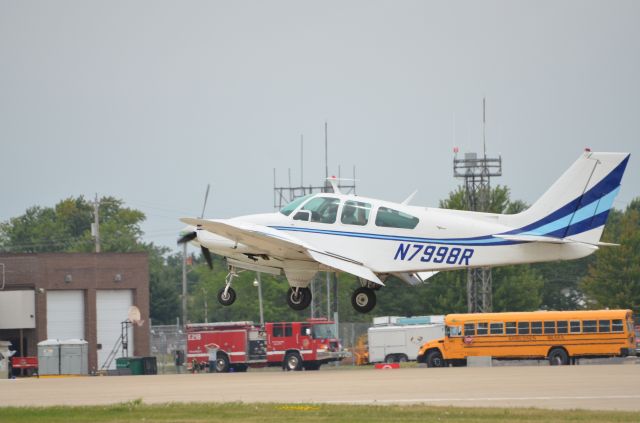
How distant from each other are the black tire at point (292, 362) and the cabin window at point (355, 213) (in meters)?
29.5

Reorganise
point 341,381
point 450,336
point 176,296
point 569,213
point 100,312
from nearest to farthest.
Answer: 1. point 569,213
2. point 341,381
3. point 450,336
4. point 100,312
5. point 176,296

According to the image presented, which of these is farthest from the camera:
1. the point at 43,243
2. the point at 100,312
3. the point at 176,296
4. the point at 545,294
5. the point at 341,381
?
the point at 43,243

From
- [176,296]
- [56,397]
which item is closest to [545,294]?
[176,296]

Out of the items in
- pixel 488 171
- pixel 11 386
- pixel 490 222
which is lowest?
pixel 11 386

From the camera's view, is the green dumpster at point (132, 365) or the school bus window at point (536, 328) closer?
the school bus window at point (536, 328)

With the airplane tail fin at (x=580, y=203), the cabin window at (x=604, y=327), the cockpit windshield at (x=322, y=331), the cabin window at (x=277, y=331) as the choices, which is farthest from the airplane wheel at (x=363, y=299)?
the cabin window at (x=277, y=331)

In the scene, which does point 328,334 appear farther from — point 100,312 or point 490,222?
point 490,222

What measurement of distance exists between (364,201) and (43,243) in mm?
129360

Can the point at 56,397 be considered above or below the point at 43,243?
below

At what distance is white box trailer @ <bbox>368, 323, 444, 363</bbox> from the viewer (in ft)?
235

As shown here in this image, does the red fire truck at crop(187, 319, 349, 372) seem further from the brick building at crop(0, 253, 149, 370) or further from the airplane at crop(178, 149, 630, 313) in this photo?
the airplane at crop(178, 149, 630, 313)

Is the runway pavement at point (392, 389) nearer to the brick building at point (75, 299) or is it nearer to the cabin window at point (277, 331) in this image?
the cabin window at point (277, 331)

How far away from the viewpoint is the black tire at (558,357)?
58.2m

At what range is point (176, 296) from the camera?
13312 cm
